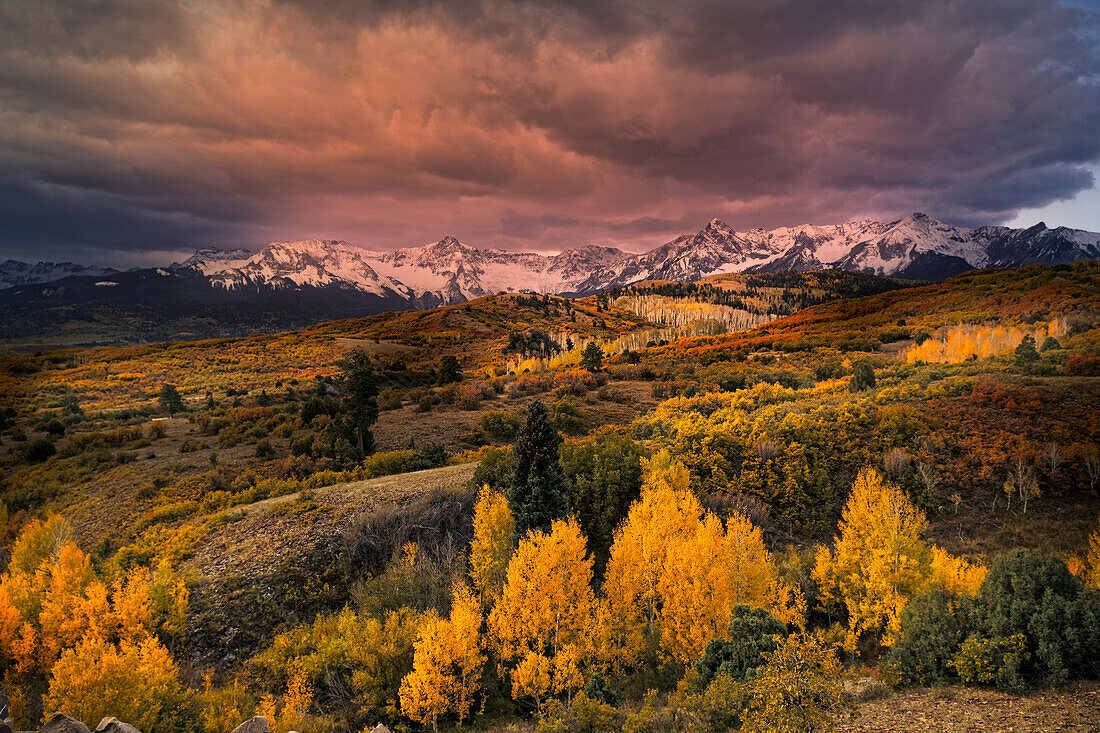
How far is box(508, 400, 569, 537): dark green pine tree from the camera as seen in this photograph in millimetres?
24375

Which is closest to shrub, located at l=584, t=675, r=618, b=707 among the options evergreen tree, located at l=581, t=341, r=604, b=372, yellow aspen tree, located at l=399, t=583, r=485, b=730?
yellow aspen tree, located at l=399, t=583, r=485, b=730

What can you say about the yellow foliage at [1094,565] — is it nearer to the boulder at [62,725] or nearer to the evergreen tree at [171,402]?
the boulder at [62,725]

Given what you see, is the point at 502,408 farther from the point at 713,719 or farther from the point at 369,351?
the point at 369,351

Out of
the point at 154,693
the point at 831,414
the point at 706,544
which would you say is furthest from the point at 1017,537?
the point at 154,693

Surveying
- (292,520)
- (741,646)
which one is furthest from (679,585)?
(292,520)

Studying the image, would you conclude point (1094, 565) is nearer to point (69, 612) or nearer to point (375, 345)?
point (69, 612)

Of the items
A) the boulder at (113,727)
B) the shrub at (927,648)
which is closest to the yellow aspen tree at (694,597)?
the shrub at (927,648)

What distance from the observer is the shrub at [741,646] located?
15711mm

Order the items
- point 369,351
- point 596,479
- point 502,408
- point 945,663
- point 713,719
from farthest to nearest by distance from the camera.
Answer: point 369,351 < point 502,408 < point 596,479 < point 945,663 < point 713,719

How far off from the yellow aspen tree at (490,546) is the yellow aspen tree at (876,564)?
16458mm

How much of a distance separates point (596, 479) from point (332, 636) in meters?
17.3

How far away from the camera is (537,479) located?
81.0 ft

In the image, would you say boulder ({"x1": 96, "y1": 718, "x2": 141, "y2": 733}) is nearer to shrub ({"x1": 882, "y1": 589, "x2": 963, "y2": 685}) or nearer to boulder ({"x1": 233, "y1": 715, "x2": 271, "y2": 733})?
boulder ({"x1": 233, "y1": 715, "x2": 271, "y2": 733})

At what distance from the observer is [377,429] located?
1880 inches
